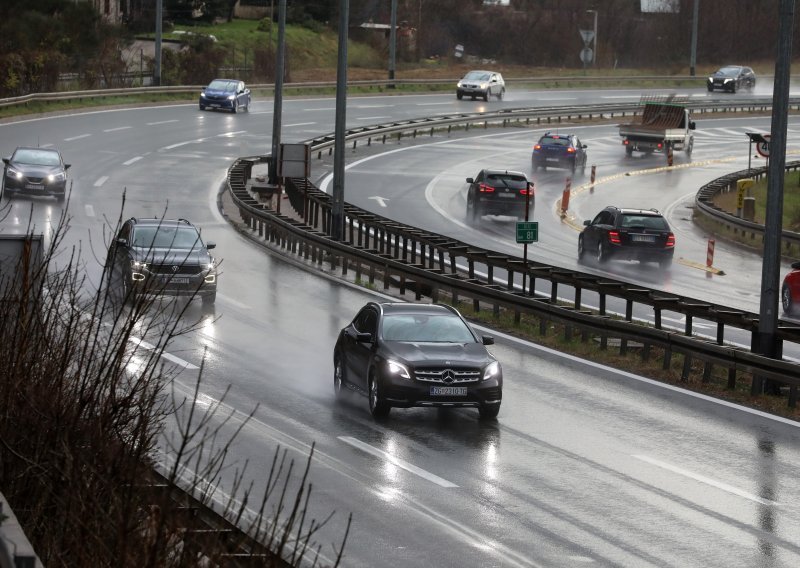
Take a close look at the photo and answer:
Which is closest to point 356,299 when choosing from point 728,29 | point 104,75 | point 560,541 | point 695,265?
point 695,265

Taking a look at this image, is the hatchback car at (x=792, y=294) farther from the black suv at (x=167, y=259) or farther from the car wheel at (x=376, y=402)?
the car wheel at (x=376, y=402)

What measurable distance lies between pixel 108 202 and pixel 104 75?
3584 centimetres

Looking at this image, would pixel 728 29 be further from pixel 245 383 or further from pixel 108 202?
pixel 245 383

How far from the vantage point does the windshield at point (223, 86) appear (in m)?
71.7

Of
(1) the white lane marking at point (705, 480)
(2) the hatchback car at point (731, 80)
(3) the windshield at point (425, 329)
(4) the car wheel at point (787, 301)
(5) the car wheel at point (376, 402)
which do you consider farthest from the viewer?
(2) the hatchback car at point (731, 80)

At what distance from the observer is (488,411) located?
62.4ft

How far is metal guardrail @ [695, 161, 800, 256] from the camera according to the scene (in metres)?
43.2

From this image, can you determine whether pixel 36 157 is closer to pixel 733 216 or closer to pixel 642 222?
pixel 642 222

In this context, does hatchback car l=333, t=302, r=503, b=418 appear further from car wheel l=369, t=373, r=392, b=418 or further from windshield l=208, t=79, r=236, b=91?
windshield l=208, t=79, r=236, b=91

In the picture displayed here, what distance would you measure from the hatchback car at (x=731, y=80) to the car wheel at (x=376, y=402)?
84.1 metres

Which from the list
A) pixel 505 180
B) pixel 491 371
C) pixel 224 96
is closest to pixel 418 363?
pixel 491 371

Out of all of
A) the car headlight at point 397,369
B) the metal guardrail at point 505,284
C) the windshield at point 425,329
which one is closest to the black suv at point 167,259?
the metal guardrail at point 505,284

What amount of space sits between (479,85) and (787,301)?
55.4 metres

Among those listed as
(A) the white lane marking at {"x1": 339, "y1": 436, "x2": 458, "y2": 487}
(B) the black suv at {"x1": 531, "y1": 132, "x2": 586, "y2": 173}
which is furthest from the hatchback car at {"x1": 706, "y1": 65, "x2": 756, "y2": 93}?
(A) the white lane marking at {"x1": 339, "y1": 436, "x2": 458, "y2": 487}
